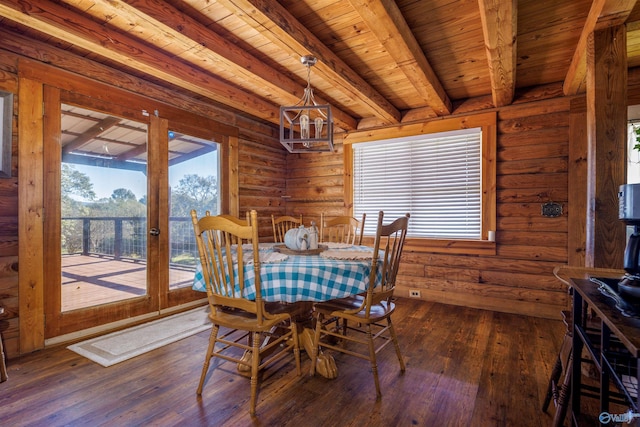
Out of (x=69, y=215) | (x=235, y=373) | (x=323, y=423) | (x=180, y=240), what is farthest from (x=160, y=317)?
(x=323, y=423)

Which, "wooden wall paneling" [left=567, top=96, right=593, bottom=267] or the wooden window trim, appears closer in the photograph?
"wooden wall paneling" [left=567, top=96, right=593, bottom=267]

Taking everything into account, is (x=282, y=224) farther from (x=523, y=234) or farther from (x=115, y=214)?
(x=523, y=234)

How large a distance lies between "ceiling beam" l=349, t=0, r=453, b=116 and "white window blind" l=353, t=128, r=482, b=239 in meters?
0.78

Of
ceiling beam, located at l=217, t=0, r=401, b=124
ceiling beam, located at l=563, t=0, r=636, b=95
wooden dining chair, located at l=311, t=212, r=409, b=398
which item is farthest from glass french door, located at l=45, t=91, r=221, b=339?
ceiling beam, located at l=563, t=0, r=636, b=95

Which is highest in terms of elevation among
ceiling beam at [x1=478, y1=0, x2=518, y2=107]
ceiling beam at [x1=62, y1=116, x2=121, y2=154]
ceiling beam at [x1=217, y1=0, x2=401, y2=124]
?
ceiling beam at [x1=217, y1=0, x2=401, y2=124]

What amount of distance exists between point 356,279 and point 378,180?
2608mm

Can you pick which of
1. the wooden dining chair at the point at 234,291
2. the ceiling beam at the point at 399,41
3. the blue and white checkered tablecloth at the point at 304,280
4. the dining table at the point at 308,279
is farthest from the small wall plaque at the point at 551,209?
the wooden dining chair at the point at 234,291

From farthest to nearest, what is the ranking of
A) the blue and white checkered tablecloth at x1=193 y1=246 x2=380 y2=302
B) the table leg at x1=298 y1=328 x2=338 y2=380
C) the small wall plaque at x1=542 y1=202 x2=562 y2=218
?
the small wall plaque at x1=542 y1=202 x2=562 y2=218 → the table leg at x1=298 y1=328 x2=338 y2=380 → the blue and white checkered tablecloth at x1=193 y1=246 x2=380 y2=302

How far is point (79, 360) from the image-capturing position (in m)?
2.29

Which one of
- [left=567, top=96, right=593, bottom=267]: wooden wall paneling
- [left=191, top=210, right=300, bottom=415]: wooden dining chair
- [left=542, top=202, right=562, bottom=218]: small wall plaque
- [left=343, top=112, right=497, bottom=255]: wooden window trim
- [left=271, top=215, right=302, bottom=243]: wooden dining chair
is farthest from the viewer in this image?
[left=343, top=112, right=497, bottom=255]: wooden window trim

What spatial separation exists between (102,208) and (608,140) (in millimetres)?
4040

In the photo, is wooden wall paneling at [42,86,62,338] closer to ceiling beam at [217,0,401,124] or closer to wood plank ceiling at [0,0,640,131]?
wood plank ceiling at [0,0,640,131]

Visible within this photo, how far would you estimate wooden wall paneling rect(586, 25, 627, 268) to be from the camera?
2008 mm

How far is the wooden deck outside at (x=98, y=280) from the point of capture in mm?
2662
